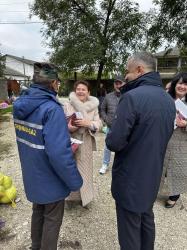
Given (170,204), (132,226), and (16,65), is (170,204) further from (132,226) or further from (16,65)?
(16,65)

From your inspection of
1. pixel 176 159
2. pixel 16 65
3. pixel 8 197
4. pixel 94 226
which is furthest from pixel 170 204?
pixel 16 65

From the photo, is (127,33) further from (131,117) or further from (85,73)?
(131,117)

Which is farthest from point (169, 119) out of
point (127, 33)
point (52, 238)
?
point (127, 33)

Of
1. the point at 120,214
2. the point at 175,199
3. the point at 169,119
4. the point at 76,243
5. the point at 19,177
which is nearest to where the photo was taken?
the point at 169,119

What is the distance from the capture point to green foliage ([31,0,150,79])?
16.7m

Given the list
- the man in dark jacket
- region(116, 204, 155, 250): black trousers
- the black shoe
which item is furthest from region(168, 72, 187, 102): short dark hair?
region(116, 204, 155, 250): black trousers

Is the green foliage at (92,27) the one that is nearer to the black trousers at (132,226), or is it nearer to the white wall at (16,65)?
the black trousers at (132,226)

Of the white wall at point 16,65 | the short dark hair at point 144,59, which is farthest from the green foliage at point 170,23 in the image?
the white wall at point 16,65

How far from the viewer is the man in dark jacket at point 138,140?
7.12ft

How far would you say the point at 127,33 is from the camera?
56.3 ft

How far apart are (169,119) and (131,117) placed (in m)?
0.37

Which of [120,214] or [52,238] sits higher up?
[120,214]

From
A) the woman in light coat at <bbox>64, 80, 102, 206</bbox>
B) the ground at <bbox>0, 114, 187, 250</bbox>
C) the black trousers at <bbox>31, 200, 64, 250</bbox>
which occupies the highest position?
the woman in light coat at <bbox>64, 80, 102, 206</bbox>

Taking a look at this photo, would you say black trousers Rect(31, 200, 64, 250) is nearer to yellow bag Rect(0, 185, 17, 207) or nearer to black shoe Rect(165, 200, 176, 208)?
yellow bag Rect(0, 185, 17, 207)
